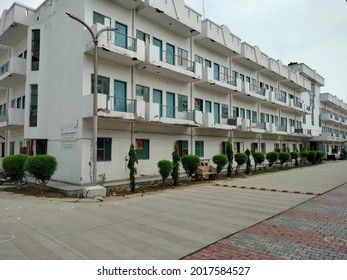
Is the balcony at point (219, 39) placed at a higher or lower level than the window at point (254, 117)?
higher

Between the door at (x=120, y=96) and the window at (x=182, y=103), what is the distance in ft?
16.4

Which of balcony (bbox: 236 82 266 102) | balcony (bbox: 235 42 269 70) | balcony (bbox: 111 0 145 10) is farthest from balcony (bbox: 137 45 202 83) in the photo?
balcony (bbox: 235 42 269 70)

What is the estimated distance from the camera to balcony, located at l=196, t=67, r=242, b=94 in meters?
21.2

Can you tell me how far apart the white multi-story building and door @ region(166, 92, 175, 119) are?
0.07 m

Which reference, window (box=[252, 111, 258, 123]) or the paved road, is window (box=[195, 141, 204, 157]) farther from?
the paved road

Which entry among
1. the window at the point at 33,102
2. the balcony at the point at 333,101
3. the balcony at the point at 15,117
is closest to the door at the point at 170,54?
the window at the point at 33,102

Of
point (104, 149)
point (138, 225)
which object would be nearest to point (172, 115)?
point (104, 149)

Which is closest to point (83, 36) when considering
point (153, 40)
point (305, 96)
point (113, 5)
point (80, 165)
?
point (113, 5)

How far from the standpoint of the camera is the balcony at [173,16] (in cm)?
1711

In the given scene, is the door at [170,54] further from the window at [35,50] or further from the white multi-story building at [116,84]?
the window at [35,50]

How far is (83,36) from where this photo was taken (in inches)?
575

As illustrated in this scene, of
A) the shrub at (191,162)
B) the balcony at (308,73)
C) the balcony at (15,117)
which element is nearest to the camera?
the shrub at (191,162)

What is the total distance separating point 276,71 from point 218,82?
14013 millimetres

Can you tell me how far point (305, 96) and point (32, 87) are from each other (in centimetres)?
4314
